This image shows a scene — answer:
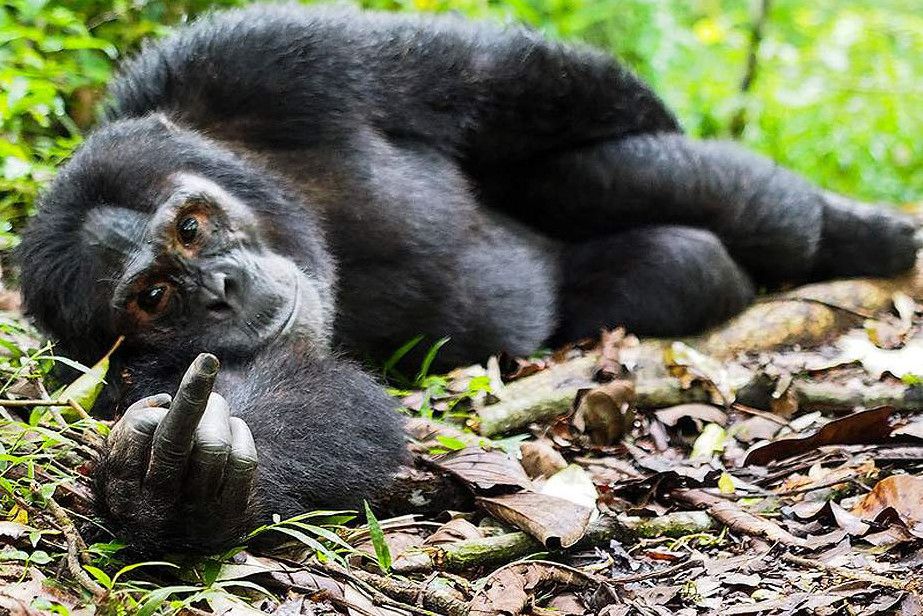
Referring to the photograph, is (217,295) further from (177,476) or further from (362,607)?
(362,607)

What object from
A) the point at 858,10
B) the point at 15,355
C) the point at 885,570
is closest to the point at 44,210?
the point at 15,355

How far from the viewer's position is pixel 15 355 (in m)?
4.08

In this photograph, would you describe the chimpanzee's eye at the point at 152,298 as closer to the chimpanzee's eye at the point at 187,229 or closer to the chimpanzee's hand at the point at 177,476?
the chimpanzee's eye at the point at 187,229

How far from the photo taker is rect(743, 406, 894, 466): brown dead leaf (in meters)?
3.70

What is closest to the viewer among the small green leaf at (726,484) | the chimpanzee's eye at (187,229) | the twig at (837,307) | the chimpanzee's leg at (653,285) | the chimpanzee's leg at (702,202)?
the small green leaf at (726,484)

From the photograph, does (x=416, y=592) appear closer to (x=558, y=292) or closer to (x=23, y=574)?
(x=23, y=574)

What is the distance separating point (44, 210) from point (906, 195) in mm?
8880

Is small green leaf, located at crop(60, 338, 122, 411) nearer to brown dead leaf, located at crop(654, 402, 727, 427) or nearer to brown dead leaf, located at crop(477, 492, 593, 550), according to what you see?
brown dead leaf, located at crop(477, 492, 593, 550)

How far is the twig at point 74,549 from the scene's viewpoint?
93.5 inches

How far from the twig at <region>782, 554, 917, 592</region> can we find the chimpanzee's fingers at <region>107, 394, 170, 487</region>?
1.75 metres

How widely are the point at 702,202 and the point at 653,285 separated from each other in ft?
2.32

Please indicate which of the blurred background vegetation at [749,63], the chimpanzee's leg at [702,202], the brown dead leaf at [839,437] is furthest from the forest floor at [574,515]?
the blurred background vegetation at [749,63]

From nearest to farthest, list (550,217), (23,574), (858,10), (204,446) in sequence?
(23,574) → (204,446) → (550,217) → (858,10)

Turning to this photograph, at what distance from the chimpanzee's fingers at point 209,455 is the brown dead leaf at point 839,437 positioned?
2.00 m
